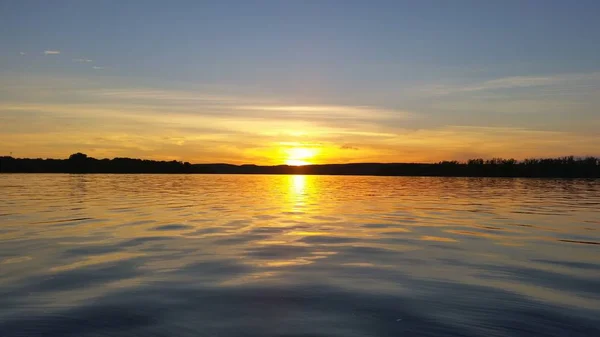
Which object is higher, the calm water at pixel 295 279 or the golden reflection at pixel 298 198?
the golden reflection at pixel 298 198

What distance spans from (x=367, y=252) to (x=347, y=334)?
757 cm

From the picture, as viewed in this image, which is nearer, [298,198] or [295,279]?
[295,279]

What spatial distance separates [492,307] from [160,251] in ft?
31.6

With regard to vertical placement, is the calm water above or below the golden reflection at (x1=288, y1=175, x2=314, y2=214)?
below

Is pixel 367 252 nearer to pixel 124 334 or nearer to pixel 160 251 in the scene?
pixel 160 251

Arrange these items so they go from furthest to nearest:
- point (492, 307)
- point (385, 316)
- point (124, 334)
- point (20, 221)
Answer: point (20, 221) < point (492, 307) < point (385, 316) < point (124, 334)

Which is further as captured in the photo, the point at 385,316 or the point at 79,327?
the point at 385,316

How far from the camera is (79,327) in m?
7.17

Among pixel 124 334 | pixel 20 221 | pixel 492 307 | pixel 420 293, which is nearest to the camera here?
pixel 124 334

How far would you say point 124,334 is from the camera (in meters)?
6.86

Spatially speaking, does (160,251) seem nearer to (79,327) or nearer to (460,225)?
(79,327)

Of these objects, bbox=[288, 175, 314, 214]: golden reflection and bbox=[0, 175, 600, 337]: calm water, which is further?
bbox=[288, 175, 314, 214]: golden reflection

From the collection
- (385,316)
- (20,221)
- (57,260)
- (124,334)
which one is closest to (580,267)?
(385,316)

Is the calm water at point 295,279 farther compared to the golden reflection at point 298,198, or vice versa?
the golden reflection at point 298,198
